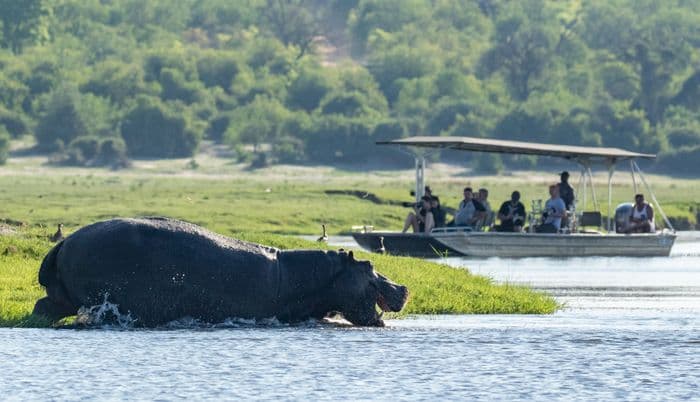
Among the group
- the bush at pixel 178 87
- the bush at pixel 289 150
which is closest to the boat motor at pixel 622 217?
the bush at pixel 289 150

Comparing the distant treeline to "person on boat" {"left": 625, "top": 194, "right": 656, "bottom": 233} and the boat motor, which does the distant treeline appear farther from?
"person on boat" {"left": 625, "top": 194, "right": 656, "bottom": 233}

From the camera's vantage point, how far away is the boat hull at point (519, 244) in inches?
1336

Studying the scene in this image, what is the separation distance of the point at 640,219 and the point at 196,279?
66.7 ft

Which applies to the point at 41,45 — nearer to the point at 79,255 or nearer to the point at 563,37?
the point at 563,37

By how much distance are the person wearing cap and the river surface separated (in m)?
14.3

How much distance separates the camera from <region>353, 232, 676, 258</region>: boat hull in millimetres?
33938

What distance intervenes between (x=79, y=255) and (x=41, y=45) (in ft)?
342

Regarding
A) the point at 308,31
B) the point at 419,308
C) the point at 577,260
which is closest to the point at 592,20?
the point at 308,31

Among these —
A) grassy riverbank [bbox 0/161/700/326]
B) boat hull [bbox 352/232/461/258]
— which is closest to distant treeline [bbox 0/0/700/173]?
grassy riverbank [bbox 0/161/700/326]

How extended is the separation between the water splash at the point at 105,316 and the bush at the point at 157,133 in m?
61.7

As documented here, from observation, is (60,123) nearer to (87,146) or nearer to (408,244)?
(87,146)

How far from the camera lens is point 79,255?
1809cm

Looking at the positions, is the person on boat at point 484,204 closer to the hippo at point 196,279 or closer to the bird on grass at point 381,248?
the bird on grass at point 381,248

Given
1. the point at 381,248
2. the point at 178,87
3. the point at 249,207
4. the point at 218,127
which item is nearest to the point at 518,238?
the point at 381,248
